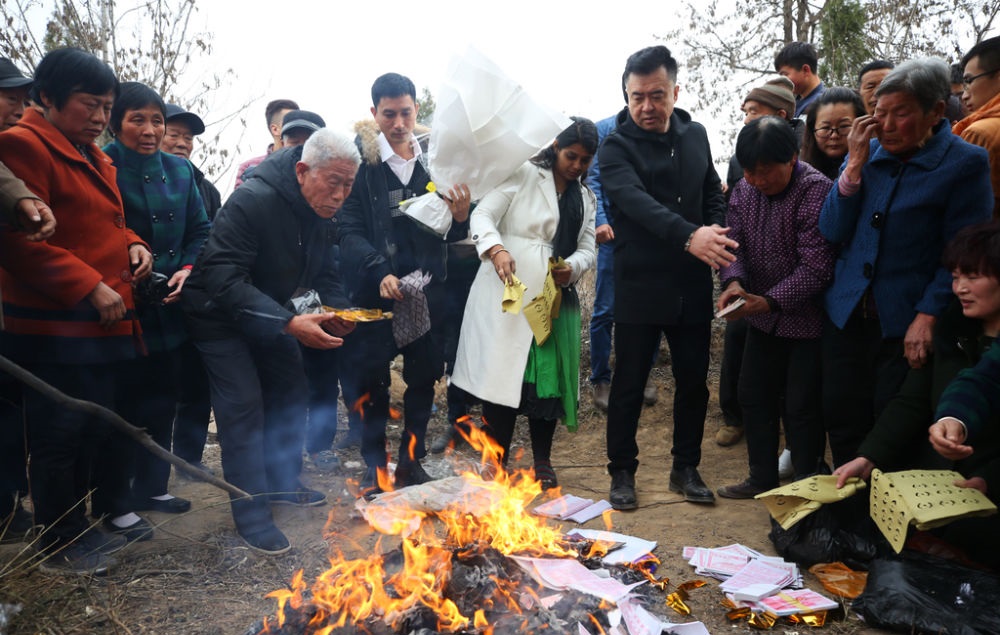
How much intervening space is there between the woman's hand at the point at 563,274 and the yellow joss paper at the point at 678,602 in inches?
77.9

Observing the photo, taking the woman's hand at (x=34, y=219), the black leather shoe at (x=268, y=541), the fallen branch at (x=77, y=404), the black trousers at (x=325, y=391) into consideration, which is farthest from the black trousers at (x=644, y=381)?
the woman's hand at (x=34, y=219)

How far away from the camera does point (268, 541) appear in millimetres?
3795

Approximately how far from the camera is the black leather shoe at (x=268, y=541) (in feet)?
12.4

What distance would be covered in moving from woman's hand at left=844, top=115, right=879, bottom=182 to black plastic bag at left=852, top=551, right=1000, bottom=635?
6.03 ft

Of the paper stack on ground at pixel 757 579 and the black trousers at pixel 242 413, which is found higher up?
the black trousers at pixel 242 413

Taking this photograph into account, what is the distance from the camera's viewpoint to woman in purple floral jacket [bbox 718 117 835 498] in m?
3.96

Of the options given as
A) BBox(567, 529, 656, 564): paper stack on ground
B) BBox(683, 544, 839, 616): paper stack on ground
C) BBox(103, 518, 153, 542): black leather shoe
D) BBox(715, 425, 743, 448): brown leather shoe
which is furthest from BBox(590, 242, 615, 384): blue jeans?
BBox(103, 518, 153, 542): black leather shoe

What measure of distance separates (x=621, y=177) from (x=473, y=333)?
1.32 meters

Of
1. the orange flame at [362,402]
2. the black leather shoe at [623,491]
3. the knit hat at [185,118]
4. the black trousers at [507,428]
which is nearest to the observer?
the black leather shoe at [623,491]

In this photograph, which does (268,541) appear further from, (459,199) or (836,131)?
(836,131)

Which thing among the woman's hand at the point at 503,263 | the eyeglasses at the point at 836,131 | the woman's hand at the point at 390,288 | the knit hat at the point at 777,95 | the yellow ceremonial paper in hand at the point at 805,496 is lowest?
the yellow ceremonial paper in hand at the point at 805,496

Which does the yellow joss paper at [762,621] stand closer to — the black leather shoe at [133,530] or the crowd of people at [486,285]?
the crowd of people at [486,285]

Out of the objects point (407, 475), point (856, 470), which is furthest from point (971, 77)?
point (407, 475)

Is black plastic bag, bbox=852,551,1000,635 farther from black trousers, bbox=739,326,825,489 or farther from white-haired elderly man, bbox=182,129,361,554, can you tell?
white-haired elderly man, bbox=182,129,361,554
